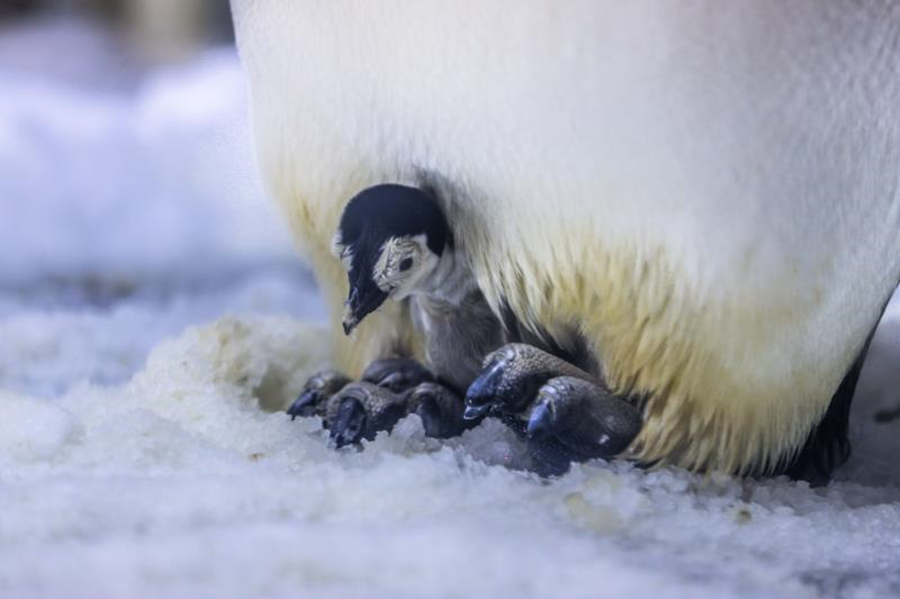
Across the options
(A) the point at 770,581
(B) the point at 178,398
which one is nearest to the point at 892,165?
(A) the point at 770,581

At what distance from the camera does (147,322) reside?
1548 mm

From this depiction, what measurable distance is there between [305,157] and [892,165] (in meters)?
0.44

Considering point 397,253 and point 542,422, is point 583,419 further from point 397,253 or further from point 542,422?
point 397,253

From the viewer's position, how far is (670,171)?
715 mm

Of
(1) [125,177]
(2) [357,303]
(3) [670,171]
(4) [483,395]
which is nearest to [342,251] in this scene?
(2) [357,303]

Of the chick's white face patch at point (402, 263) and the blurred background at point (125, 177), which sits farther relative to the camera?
the blurred background at point (125, 177)

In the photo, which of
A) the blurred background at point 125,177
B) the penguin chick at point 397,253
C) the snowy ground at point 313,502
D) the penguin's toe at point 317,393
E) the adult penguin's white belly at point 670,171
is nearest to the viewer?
the snowy ground at point 313,502

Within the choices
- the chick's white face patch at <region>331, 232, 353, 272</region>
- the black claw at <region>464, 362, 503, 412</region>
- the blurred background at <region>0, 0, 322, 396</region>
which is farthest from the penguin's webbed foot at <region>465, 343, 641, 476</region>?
the blurred background at <region>0, 0, 322, 396</region>

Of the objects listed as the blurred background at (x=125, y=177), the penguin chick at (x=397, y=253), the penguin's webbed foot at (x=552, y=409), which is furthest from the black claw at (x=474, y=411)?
the blurred background at (x=125, y=177)

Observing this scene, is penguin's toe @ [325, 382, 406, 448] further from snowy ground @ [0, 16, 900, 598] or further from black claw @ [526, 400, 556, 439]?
black claw @ [526, 400, 556, 439]

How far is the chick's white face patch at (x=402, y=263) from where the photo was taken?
0.82 m

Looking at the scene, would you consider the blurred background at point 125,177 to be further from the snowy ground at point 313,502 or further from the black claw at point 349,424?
the black claw at point 349,424

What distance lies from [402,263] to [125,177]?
1.24 metres

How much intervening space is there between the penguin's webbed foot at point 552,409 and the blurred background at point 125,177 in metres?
0.77
